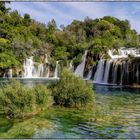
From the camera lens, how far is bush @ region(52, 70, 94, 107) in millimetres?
16688

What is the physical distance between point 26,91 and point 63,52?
48009 mm

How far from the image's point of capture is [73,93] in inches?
656

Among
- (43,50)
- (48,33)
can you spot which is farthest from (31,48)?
(48,33)

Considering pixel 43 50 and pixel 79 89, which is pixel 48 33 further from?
pixel 79 89

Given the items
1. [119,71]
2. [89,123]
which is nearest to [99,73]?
[119,71]

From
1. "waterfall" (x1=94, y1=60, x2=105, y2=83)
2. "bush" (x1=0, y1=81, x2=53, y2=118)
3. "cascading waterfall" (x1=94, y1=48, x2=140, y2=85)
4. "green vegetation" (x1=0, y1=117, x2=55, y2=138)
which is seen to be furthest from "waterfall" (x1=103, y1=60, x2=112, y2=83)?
"green vegetation" (x1=0, y1=117, x2=55, y2=138)

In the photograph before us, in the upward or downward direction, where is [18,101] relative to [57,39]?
downward

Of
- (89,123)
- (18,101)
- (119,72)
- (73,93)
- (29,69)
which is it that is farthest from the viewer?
(29,69)

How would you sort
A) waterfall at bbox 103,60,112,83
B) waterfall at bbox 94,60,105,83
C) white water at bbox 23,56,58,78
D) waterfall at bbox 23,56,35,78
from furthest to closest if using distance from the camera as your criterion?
white water at bbox 23,56,58,78 < waterfall at bbox 23,56,35,78 < waterfall at bbox 94,60,105,83 < waterfall at bbox 103,60,112,83

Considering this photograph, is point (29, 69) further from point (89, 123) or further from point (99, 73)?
point (89, 123)

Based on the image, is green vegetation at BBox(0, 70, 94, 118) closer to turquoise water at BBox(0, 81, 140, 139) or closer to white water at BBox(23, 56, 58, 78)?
turquoise water at BBox(0, 81, 140, 139)

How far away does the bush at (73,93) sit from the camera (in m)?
16.7

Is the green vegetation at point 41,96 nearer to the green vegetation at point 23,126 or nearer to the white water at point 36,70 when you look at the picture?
the green vegetation at point 23,126

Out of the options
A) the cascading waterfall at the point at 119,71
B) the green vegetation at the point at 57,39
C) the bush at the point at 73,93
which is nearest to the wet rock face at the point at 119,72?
the cascading waterfall at the point at 119,71
